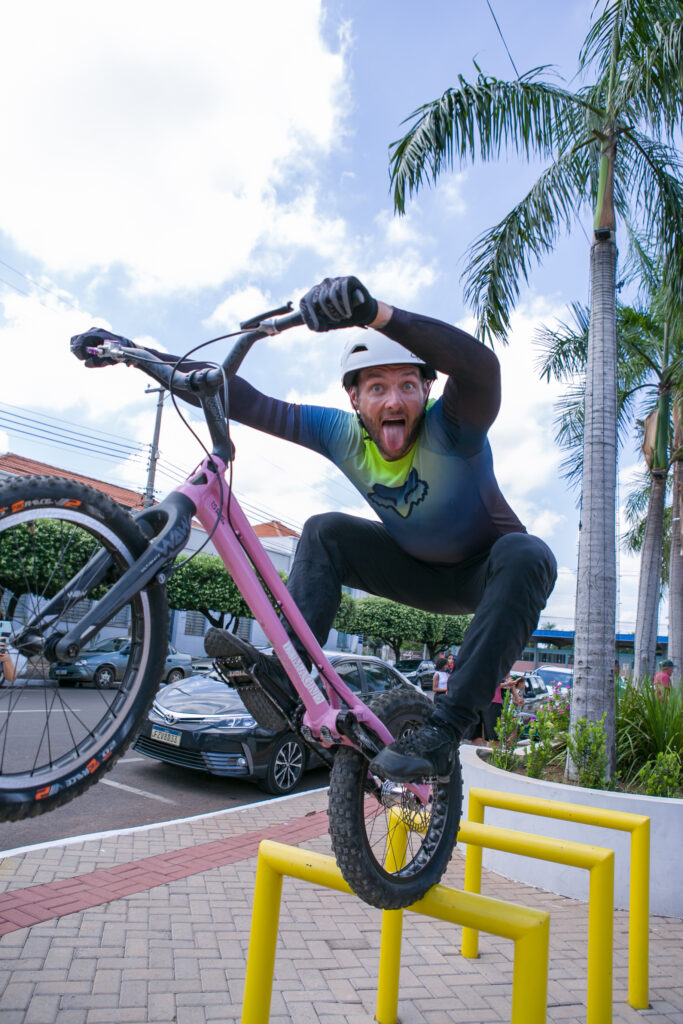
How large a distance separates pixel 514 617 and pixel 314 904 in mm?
3215

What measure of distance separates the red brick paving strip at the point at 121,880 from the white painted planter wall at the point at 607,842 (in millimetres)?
1782

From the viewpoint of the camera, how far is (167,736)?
8.01 metres

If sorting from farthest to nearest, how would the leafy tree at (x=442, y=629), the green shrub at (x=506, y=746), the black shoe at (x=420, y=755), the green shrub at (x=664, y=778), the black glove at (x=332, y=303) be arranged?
the leafy tree at (x=442, y=629) < the green shrub at (x=506, y=746) < the green shrub at (x=664, y=778) < the black shoe at (x=420, y=755) < the black glove at (x=332, y=303)

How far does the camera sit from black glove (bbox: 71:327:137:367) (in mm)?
2281

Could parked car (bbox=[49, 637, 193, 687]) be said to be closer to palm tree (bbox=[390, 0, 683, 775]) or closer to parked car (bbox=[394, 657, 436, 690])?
palm tree (bbox=[390, 0, 683, 775])

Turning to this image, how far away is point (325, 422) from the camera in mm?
2938

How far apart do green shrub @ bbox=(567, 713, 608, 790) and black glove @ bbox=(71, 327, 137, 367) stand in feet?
16.1

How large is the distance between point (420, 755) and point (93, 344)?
1689 millimetres

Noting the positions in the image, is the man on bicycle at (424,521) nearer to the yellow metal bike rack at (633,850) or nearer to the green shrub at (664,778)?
the yellow metal bike rack at (633,850)

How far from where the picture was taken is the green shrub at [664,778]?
18.6ft

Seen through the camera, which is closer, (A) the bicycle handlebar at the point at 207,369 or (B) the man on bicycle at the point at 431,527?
Answer: (A) the bicycle handlebar at the point at 207,369

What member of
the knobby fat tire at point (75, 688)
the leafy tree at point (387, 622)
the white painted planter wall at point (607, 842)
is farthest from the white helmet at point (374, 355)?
the leafy tree at point (387, 622)

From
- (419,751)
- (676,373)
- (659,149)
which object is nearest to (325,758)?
(419,751)

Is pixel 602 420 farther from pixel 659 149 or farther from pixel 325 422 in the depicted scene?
pixel 325 422
